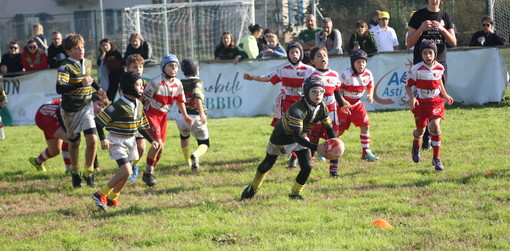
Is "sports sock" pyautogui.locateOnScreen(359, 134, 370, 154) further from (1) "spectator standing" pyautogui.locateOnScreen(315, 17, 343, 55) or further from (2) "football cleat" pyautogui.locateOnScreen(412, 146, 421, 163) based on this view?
(1) "spectator standing" pyautogui.locateOnScreen(315, 17, 343, 55)

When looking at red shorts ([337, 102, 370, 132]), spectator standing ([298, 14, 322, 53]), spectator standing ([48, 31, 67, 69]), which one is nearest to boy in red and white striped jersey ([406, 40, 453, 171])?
red shorts ([337, 102, 370, 132])

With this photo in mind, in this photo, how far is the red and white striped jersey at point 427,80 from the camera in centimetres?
977

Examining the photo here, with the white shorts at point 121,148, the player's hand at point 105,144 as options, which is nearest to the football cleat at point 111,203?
the white shorts at point 121,148

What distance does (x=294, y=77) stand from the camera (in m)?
10.2

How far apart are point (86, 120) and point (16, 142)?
19.0ft

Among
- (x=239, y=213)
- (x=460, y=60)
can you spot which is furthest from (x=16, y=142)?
(x=460, y=60)

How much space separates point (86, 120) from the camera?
951 centimetres

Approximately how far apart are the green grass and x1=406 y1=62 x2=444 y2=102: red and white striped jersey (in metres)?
0.92

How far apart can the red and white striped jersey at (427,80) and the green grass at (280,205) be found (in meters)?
0.92

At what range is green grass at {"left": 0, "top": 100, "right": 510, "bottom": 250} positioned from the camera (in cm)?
660

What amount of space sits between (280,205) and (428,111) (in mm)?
2879

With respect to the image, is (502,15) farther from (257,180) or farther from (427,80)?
(257,180)

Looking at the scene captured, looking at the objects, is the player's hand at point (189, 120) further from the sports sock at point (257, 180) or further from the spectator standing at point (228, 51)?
the spectator standing at point (228, 51)

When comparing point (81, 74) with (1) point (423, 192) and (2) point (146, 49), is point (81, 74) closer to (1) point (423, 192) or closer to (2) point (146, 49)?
(1) point (423, 192)
